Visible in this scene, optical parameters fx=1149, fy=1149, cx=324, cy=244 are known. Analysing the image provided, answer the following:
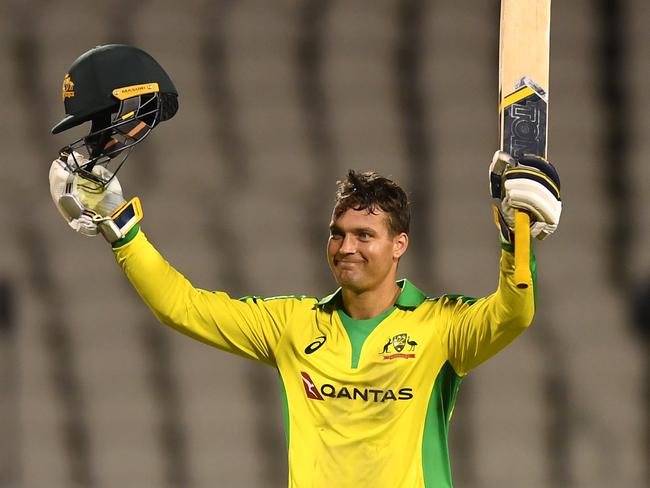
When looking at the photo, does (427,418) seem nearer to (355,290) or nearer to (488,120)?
(355,290)

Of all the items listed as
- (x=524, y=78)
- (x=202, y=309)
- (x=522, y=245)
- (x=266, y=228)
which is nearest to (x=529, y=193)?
(x=522, y=245)

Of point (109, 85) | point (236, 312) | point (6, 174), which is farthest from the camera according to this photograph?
point (6, 174)

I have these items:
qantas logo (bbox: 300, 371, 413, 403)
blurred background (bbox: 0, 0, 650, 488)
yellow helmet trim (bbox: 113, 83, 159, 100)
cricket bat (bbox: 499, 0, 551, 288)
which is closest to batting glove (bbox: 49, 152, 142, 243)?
yellow helmet trim (bbox: 113, 83, 159, 100)

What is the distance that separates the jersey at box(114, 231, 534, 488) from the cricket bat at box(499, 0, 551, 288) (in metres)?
0.32

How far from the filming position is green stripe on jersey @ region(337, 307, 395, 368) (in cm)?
244

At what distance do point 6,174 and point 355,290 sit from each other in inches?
88.5

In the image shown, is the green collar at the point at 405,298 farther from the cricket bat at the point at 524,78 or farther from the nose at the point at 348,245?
Answer: the cricket bat at the point at 524,78

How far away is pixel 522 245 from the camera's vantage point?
2.12 meters

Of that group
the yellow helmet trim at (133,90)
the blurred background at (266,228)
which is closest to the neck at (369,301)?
the yellow helmet trim at (133,90)

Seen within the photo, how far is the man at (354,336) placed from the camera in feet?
7.74

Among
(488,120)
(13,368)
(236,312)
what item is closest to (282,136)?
(488,120)

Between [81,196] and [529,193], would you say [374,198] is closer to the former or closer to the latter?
[529,193]

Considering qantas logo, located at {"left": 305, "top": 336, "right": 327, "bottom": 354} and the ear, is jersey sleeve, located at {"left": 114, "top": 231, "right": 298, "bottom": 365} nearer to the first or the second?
qantas logo, located at {"left": 305, "top": 336, "right": 327, "bottom": 354}

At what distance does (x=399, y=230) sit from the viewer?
251 cm
